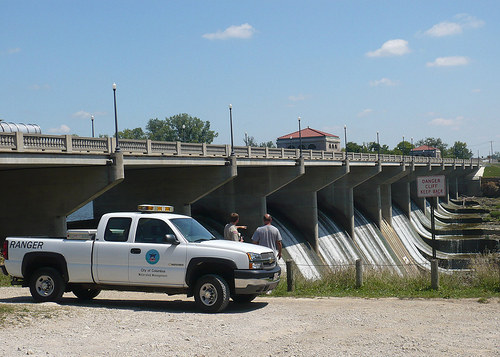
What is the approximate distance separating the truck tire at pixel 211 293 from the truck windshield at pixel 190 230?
87 centimetres

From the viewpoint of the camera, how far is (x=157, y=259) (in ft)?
33.7

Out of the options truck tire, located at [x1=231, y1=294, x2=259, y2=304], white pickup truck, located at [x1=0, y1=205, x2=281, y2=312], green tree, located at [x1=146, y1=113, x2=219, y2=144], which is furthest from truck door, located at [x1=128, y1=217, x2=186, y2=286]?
green tree, located at [x1=146, y1=113, x2=219, y2=144]

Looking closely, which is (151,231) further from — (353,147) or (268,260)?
(353,147)

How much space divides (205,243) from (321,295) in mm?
3465

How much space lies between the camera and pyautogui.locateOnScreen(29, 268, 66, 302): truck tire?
10875 millimetres

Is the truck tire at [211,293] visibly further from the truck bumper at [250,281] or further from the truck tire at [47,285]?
the truck tire at [47,285]

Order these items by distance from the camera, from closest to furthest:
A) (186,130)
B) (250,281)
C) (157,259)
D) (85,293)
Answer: (250,281)
(157,259)
(85,293)
(186,130)

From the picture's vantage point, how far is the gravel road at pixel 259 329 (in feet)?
24.2

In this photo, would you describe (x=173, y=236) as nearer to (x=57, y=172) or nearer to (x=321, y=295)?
(x=321, y=295)

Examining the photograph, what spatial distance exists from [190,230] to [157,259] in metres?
0.86

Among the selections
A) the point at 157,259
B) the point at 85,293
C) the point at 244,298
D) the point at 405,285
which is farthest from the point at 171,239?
the point at 405,285

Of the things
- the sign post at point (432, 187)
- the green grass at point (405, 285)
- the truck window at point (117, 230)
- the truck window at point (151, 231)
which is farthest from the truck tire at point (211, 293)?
the sign post at point (432, 187)

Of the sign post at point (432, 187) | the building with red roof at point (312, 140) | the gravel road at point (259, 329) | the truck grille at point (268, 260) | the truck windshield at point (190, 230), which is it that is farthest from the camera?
the building with red roof at point (312, 140)

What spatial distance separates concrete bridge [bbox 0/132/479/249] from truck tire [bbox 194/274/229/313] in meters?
8.72
